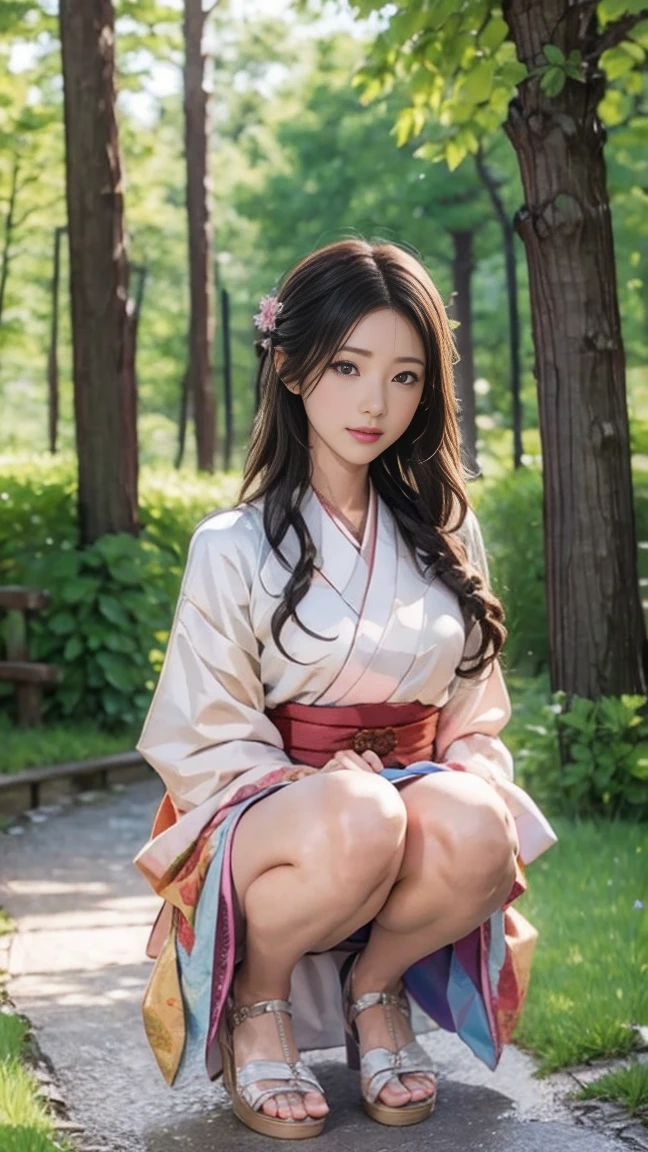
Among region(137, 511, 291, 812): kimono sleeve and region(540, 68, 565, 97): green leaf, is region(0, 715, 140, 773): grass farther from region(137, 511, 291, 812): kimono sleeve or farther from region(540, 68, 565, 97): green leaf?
region(137, 511, 291, 812): kimono sleeve

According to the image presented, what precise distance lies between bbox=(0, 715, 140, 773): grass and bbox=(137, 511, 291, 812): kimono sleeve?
3.57 meters

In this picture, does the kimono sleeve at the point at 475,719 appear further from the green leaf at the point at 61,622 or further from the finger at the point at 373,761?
the green leaf at the point at 61,622

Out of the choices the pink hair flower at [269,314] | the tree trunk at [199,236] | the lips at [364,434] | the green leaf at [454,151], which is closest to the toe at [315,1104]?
the lips at [364,434]

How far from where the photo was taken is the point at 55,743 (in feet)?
22.7

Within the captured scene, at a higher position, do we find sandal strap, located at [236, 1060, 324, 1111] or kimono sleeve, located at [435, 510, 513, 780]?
kimono sleeve, located at [435, 510, 513, 780]

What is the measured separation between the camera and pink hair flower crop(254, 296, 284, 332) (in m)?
3.16

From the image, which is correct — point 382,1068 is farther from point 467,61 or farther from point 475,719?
point 467,61

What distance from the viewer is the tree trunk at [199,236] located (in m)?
13.5

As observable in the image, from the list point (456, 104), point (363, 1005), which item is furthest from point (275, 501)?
point (456, 104)

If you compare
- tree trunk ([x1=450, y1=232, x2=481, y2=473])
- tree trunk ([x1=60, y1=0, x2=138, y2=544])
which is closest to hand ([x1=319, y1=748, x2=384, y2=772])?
tree trunk ([x1=60, y1=0, x2=138, y2=544])

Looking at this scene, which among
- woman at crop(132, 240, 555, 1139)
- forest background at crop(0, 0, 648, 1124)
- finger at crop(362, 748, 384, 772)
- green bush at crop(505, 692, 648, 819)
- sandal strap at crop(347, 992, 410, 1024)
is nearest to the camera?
woman at crop(132, 240, 555, 1139)

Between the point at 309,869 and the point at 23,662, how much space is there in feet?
15.2

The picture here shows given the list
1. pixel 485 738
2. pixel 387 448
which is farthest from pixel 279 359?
pixel 485 738

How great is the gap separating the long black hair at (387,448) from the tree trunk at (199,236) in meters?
10.2
